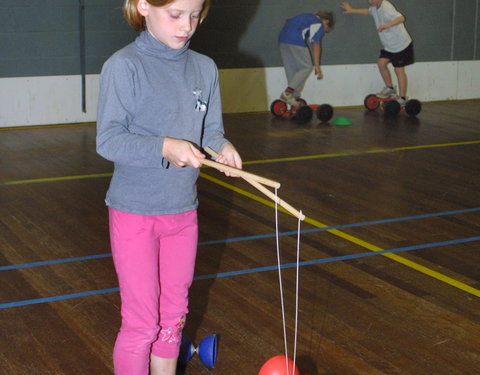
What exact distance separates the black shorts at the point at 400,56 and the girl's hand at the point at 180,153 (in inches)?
279

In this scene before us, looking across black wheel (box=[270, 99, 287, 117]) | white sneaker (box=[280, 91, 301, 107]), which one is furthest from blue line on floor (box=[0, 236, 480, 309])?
black wheel (box=[270, 99, 287, 117])

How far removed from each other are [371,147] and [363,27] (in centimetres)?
297

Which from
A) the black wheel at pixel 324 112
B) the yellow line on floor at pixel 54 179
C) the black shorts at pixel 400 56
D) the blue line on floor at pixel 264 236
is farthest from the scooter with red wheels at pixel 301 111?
the blue line on floor at pixel 264 236

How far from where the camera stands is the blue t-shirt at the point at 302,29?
778 cm

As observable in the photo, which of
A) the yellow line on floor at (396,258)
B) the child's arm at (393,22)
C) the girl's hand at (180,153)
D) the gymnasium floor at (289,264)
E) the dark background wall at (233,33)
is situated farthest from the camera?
the child's arm at (393,22)

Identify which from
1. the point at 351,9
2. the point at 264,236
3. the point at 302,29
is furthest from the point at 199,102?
the point at 351,9

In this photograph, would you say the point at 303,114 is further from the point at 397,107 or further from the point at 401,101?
the point at 401,101

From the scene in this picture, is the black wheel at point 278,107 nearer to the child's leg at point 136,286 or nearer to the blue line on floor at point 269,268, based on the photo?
the blue line on floor at point 269,268

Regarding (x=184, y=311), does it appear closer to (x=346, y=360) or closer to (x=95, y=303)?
(x=346, y=360)

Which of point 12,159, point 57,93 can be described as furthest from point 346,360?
point 57,93

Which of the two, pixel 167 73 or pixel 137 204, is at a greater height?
pixel 167 73

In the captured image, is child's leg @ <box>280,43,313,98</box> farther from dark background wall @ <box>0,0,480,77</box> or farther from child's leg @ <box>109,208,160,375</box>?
child's leg @ <box>109,208,160,375</box>

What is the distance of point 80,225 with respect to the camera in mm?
4062

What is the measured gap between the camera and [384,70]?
858 cm
